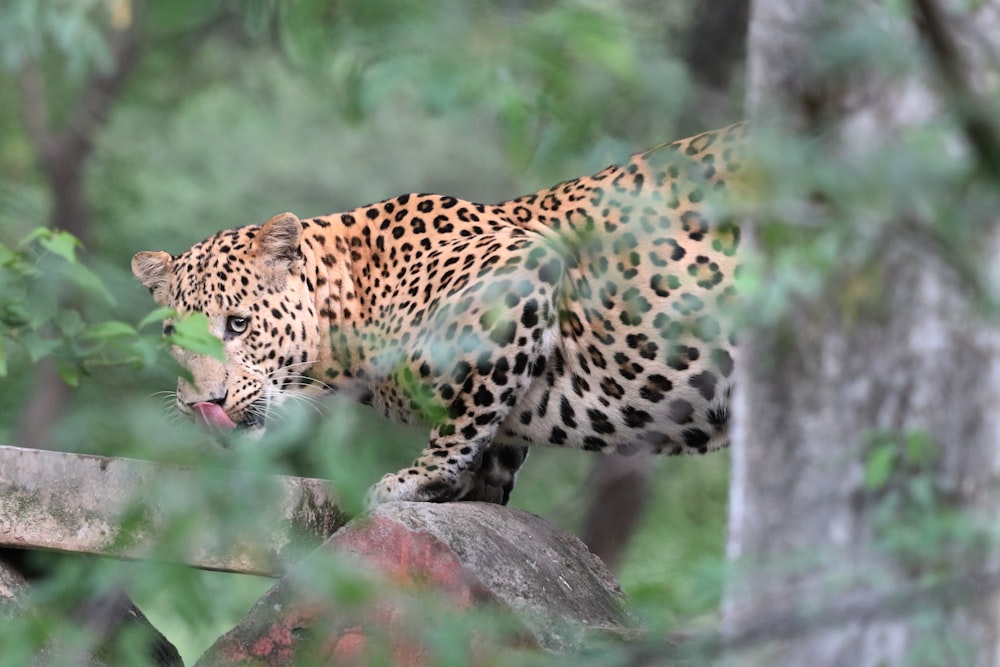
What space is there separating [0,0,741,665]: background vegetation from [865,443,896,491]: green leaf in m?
0.47

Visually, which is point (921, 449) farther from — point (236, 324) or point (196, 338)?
point (236, 324)

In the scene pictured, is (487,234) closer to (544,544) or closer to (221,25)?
(544,544)

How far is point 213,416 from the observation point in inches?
263

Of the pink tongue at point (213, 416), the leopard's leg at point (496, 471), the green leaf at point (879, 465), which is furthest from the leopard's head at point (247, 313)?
the green leaf at point (879, 465)

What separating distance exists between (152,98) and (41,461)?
1051cm

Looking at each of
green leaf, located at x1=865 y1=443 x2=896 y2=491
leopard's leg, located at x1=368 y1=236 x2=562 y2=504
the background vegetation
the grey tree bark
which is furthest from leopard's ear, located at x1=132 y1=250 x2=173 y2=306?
green leaf, located at x1=865 y1=443 x2=896 y2=491

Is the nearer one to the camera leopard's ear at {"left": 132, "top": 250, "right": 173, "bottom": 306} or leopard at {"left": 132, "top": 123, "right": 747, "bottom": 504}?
leopard at {"left": 132, "top": 123, "right": 747, "bottom": 504}

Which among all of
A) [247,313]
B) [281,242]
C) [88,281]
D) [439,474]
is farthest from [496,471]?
[88,281]

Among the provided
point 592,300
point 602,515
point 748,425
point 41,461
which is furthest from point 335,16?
point 602,515

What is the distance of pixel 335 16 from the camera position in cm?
319

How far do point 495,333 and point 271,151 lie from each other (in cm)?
1415

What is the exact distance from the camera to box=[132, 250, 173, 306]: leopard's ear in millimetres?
7453

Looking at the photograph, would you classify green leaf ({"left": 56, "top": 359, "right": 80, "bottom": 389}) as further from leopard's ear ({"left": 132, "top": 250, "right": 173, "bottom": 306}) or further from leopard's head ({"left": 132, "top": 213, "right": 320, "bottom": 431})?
leopard's ear ({"left": 132, "top": 250, "right": 173, "bottom": 306})

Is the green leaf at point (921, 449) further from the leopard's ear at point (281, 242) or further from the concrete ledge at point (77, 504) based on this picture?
the leopard's ear at point (281, 242)
